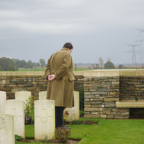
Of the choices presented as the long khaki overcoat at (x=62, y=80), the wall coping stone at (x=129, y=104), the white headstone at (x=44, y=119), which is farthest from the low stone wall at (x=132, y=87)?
the white headstone at (x=44, y=119)

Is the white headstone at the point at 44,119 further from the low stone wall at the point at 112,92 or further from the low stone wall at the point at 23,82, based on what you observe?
the low stone wall at the point at 23,82

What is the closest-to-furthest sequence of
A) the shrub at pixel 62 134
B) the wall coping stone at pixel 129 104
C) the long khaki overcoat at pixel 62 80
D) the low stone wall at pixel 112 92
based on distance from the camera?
the shrub at pixel 62 134, the long khaki overcoat at pixel 62 80, the wall coping stone at pixel 129 104, the low stone wall at pixel 112 92

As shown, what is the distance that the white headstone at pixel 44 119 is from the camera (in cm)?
534

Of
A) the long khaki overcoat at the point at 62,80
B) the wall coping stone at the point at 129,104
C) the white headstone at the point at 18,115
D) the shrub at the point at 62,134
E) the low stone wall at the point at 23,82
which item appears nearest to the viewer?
the shrub at the point at 62,134

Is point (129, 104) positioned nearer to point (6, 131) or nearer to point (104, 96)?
point (104, 96)

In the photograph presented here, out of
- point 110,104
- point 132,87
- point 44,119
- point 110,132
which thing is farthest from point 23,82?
point 44,119

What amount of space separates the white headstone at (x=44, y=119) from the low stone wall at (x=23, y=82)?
625 centimetres

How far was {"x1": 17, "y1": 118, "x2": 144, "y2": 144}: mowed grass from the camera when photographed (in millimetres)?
5395

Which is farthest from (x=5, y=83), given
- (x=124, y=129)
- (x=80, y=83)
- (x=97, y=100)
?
(x=124, y=129)

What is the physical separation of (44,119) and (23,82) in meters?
6.77

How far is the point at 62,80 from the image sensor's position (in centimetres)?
596

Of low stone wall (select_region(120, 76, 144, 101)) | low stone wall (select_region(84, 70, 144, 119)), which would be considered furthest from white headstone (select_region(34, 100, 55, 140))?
low stone wall (select_region(120, 76, 144, 101))

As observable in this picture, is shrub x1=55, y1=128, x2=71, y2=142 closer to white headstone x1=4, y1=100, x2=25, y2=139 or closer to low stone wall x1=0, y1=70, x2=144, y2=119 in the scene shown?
white headstone x1=4, y1=100, x2=25, y2=139

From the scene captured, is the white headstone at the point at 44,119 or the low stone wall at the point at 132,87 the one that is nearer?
the white headstone at the point at 44,119
